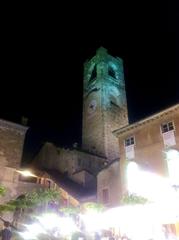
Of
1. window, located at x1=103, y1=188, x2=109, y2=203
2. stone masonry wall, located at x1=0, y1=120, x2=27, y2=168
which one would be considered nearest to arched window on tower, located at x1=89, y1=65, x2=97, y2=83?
stone masonry wall, located at x1=0, y1=120, x2=27, y2=168

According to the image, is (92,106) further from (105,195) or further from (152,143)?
(152,143)

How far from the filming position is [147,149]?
2289 centimetres

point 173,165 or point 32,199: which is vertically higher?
point 173,165

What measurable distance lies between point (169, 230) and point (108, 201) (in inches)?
311

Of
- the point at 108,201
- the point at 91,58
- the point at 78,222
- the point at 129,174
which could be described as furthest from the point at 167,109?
the point at 91,58

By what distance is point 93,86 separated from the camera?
4888 cm

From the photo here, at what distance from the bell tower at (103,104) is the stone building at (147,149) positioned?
1368 cm

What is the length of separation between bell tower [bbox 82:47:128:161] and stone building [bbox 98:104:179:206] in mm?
13685

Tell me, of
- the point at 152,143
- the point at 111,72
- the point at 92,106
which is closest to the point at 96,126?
the point at 92,106

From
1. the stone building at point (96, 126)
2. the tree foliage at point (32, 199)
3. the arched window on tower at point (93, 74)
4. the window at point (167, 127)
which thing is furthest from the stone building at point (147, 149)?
the arched window on tower at point (93, 74)

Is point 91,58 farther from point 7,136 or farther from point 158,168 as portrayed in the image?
point 158,168

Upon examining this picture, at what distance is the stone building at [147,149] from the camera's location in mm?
21156

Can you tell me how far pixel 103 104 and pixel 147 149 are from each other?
22.4m

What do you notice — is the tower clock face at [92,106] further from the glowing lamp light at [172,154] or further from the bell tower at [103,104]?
the glowing lamp light at [172,154]
